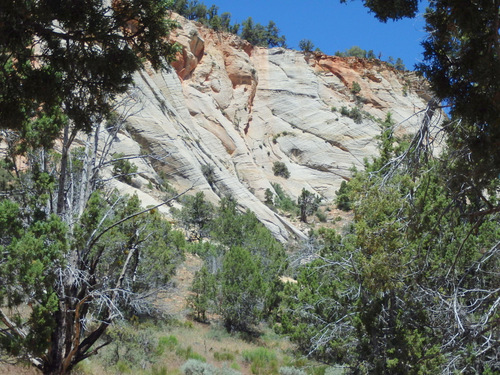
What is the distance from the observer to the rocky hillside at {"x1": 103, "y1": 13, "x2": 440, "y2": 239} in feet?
134

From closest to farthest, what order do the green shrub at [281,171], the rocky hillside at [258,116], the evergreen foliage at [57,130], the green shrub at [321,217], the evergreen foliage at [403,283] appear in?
the evergreen foliage at [57,130], the evergreen foliage at [403,283], the rocky hillside at [258,116], the green shrub at [321,217], the green shrub at [281,171]

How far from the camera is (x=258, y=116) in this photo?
193ft

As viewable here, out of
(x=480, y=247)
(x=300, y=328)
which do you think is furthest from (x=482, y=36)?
(x=300, y=328)

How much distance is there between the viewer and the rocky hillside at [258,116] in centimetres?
4072

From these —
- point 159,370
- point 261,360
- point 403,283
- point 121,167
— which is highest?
point 121,167

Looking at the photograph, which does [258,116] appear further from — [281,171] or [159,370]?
[159,370]

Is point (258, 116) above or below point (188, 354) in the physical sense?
above

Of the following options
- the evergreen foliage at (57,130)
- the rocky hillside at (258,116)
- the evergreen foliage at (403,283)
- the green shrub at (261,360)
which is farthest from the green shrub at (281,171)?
the evergreen foliage at (57,130)

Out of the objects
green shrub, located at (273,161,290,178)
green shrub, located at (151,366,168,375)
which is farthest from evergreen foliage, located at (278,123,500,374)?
green shrub, located at (273,161,290,178)

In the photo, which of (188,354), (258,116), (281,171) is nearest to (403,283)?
(188,354)

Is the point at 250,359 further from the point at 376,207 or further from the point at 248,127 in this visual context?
the point at 248,127

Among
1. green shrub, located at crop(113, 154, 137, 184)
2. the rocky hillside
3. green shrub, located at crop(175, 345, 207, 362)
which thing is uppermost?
the rocky hillside

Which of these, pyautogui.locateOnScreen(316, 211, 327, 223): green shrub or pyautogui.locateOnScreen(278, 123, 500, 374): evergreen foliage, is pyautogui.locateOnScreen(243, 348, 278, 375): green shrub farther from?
pyautogui.locateOnScreen(316, 211, 327, 223): green shrub

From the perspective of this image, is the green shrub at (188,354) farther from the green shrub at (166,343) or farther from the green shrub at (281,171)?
the green shrub at (281,171)
